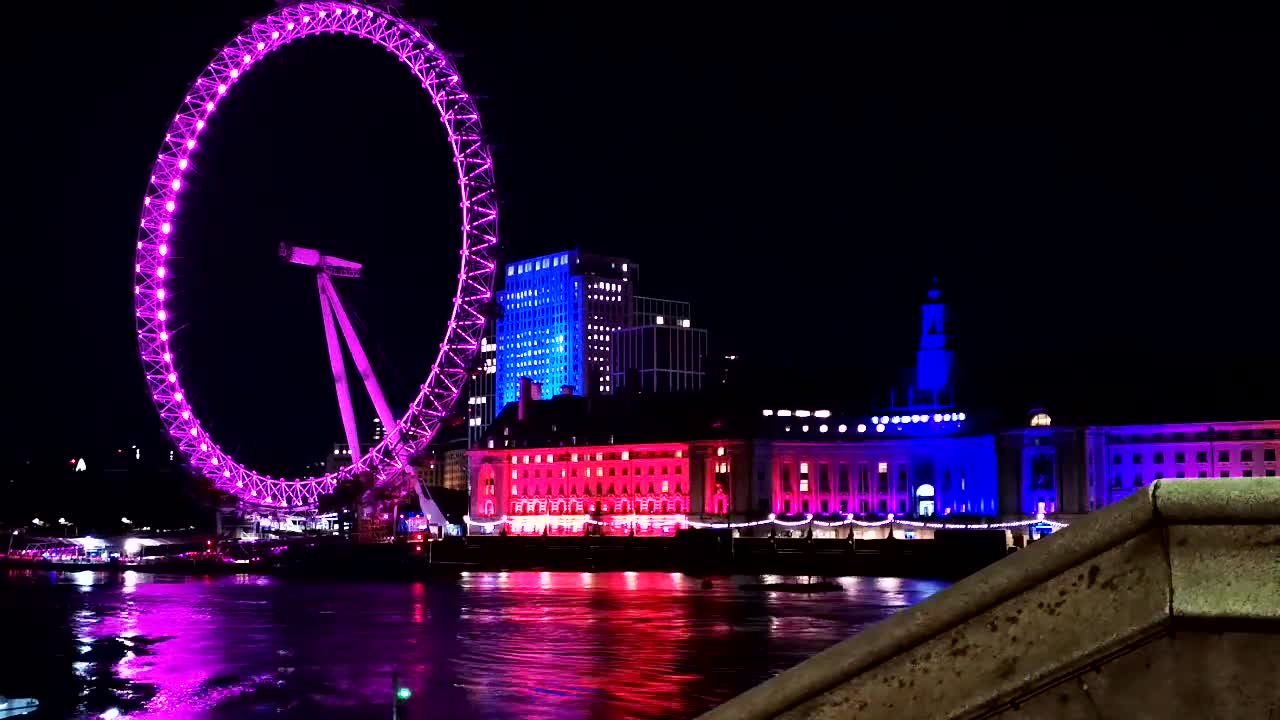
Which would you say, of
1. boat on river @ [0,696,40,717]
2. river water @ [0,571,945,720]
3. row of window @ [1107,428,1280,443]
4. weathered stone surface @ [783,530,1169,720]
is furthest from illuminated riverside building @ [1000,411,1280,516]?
weathered stone surface @ [783,530,1169,720]

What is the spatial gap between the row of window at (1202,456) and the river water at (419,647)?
74.5m

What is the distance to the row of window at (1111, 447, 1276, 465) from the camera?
561ft

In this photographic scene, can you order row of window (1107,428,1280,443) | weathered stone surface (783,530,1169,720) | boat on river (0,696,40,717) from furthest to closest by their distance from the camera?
row of window (1107,428,1280,443), boat on river (0,696,40,717), weathered stone surface (783,530,1169,720)

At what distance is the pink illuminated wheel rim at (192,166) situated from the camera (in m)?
90.2

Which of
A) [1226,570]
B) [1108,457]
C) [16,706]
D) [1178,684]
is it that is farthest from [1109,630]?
[1108,457]

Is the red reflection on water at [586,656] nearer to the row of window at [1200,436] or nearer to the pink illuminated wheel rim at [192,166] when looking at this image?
the pink illuminated wheel rim at [192,166]

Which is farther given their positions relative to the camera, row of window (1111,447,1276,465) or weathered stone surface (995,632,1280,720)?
row of window (1111,447,1276,465)

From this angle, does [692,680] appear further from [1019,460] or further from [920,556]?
[1019,460]

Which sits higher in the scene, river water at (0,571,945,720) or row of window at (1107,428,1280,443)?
row of window at (1107,428,1280,443)

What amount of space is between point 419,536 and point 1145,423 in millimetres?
85616

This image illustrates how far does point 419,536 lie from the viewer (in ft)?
545

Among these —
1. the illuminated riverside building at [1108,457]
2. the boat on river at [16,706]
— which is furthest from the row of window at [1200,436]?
the boat on river at [16,706]

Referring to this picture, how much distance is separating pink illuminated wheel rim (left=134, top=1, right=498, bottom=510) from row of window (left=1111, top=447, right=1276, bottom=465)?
101 meters

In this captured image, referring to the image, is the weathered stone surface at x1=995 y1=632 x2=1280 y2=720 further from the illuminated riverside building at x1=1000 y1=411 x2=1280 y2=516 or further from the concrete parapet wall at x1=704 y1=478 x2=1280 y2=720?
the illuminated riverside building at x1=1000 y1=411 x2=1280 y2=516
